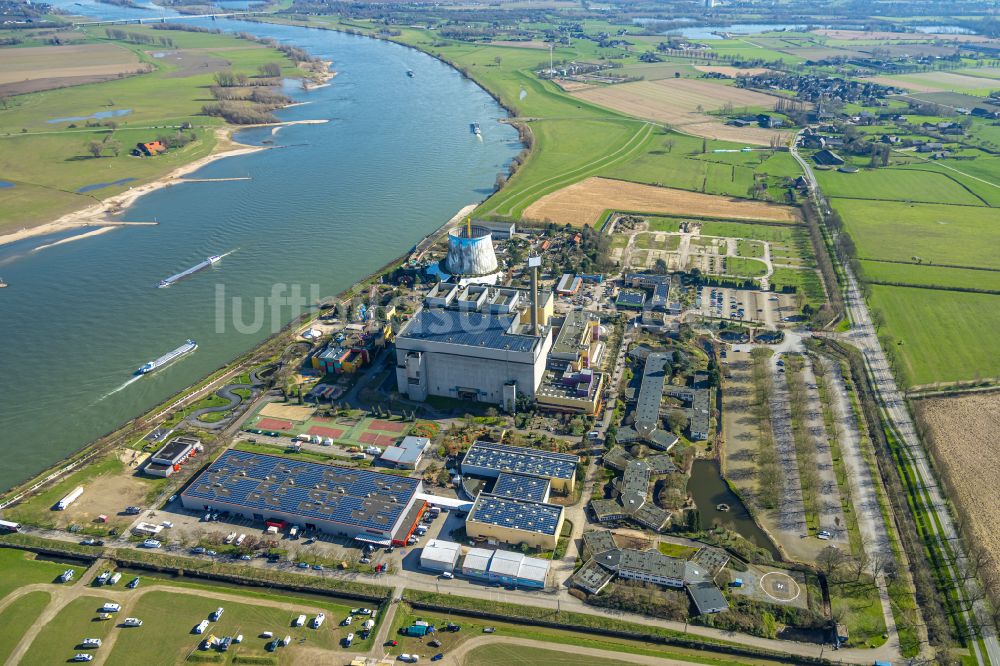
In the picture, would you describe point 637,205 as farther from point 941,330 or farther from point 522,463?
point 522,463

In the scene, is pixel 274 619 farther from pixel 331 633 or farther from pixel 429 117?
pixel 429 117

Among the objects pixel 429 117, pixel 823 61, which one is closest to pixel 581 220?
pixel 429 117

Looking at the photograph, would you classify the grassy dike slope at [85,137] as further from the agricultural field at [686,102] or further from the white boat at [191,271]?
the agricultural field at [686,102]

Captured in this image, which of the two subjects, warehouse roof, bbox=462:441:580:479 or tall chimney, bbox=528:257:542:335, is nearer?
warehouse roof, bbox=462:441:580:479

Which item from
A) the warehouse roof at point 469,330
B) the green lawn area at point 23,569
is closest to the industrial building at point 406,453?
the warehouse roof at point 469,330

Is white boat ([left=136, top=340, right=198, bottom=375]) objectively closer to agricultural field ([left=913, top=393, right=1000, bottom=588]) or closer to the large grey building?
the large grey building

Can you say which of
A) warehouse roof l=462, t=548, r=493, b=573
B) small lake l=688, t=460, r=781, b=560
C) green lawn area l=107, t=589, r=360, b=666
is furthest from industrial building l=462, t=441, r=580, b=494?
green lawn area l=107, t=589, r=360, b=666
